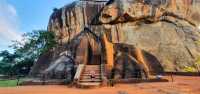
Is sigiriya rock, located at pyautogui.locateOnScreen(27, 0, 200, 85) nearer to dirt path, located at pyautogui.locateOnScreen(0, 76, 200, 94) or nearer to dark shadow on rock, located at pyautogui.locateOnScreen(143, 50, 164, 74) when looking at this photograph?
dark shadow on rock, located at pyautogui.locateOnScreen(143, 50, 164, 74)

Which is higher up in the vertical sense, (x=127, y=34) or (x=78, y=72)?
(x=127, y=34)

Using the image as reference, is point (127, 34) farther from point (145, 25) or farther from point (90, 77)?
point (90, 77)

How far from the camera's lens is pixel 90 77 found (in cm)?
1970

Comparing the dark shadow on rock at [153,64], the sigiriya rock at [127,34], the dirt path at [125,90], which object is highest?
the sigiriya rock at [127,34]

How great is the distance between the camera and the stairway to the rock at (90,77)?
58.9 feet

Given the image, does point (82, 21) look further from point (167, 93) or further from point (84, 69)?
point (167, 93)

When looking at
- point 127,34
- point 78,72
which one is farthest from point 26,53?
point 78,72

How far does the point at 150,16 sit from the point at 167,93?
2977 centimetres

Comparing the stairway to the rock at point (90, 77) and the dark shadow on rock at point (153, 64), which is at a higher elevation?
the dark shadow on rock at point (153, 64)

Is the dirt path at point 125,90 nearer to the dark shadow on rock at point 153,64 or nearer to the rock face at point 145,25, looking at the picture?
the dark shadow on rock at point 153,64

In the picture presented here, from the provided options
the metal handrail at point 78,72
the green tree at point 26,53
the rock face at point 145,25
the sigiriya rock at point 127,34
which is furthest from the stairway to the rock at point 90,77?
the green tree at point 26,53

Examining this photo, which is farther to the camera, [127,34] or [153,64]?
[127,34]

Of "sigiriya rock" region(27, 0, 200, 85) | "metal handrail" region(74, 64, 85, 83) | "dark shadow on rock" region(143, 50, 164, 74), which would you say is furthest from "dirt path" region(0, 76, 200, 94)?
"dark shadow on rock" region(143, 50, 164, 74)

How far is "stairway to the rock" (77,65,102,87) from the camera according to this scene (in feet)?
58.9
